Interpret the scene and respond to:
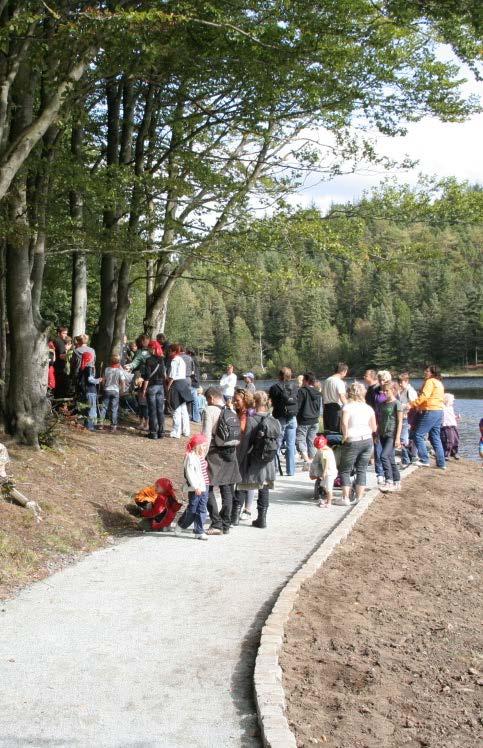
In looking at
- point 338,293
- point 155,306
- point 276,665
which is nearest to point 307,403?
point 155,306

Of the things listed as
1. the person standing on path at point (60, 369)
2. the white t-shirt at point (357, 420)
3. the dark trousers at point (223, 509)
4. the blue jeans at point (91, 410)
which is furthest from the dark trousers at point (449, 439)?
the dark trousers at point (223, 509)

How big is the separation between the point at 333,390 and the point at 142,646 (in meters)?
8.53

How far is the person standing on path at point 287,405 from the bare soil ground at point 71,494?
1.97 meters

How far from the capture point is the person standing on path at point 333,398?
13.4 m

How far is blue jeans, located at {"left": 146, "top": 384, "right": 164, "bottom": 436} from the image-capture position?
52.3 feet

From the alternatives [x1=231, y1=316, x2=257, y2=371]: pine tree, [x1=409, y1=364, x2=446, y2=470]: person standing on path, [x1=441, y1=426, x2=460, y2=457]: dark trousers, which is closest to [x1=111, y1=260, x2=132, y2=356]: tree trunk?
[x1=409, y1=364, x2=446, y2=470]: person standing on path

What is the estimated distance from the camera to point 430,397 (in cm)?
1495

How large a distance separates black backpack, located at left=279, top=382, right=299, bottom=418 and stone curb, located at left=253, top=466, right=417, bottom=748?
17.2 feet

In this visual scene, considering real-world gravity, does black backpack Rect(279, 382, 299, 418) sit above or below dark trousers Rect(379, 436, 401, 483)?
above

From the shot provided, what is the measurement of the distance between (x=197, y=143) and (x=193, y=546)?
522 inches

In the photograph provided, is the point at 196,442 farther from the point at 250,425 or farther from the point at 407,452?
the point at 407,452

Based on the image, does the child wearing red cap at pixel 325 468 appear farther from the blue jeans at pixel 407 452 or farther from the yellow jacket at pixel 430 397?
the blue jeans at pixel 407 452

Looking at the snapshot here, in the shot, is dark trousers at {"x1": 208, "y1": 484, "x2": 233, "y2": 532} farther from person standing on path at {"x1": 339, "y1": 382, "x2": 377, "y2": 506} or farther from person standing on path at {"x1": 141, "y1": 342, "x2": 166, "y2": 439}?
person standing on path at {"x1": 141, "y1": 342, "x2": 166, "y2": 439}

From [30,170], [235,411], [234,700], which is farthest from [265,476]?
[30,170]
